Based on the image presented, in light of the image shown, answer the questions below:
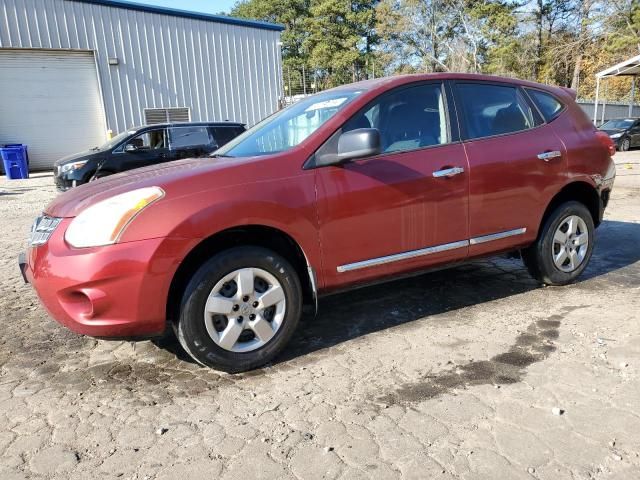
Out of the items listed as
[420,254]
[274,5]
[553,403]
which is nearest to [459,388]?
[553,403]

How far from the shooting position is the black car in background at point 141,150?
1062cm

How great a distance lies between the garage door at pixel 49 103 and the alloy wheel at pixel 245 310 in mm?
18186

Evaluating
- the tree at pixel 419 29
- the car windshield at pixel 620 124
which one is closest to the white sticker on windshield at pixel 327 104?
the car windshield at pixel 620 124

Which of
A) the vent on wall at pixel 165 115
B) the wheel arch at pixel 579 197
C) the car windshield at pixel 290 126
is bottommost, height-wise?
the wheel arch at pixel 579 197

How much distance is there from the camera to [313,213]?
10.6 feet

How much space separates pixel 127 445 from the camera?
249 cm

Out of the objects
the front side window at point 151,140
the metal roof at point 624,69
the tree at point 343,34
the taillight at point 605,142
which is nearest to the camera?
the taillight at point 605,142

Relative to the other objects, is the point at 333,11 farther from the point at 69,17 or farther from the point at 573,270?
the point at 573,270

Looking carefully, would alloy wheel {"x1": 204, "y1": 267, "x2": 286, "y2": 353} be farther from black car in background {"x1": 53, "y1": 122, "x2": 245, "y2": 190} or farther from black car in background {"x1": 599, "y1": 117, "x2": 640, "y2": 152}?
black car in background {"x1": 599, "y1": 117, "x2": 640, "y2": 152}

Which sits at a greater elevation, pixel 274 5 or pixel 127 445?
pixel 274 5

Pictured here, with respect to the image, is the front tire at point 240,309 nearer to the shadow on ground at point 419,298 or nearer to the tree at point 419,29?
the shadow on ground at point 419,298

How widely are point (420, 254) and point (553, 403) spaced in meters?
1.32

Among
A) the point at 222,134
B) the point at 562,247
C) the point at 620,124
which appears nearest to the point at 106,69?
the point at 222,134

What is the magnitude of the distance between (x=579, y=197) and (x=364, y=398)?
2.97m
